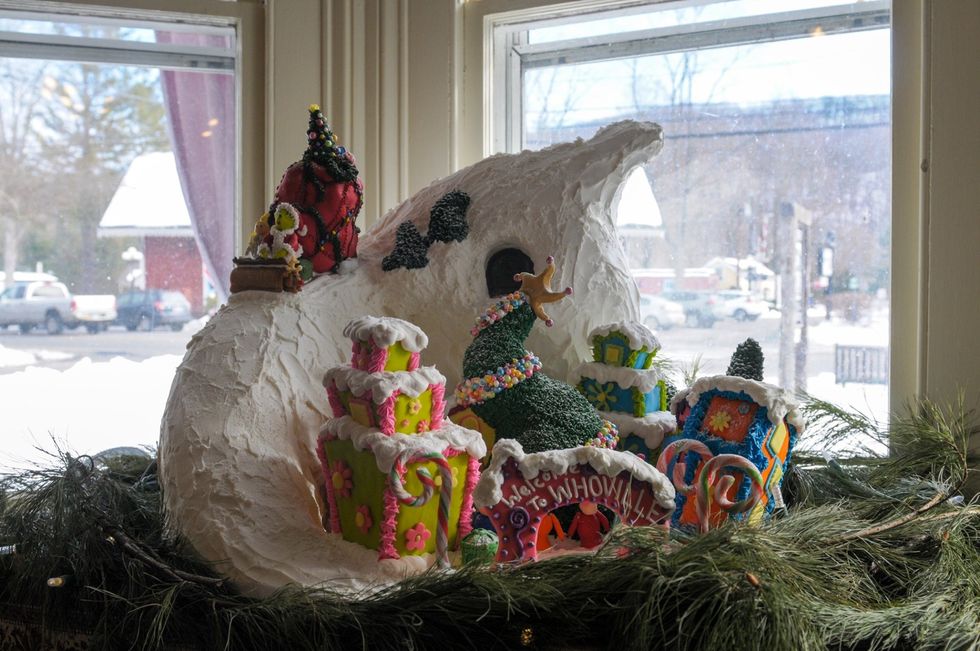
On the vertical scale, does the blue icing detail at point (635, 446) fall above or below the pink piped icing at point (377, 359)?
below

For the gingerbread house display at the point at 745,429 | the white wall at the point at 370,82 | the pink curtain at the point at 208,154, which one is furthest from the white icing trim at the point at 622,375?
the pink curtain at the point at 208,154

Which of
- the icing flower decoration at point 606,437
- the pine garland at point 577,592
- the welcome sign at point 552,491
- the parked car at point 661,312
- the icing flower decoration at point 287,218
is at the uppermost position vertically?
the icing flower decoration at point 287,218

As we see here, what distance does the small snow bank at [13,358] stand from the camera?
1970mm

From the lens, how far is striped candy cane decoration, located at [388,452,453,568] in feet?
3.40

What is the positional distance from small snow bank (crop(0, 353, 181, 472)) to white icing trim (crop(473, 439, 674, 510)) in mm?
1160

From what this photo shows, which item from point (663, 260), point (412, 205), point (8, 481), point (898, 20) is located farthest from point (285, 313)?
point (898, 20)

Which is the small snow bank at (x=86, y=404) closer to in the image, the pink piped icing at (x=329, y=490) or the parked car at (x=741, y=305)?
the pink piped icing at (x=329, y=490)

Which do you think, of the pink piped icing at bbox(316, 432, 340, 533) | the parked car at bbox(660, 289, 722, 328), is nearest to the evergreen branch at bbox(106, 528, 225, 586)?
the pink piped icing at bbox(316, 432, 340, 533)

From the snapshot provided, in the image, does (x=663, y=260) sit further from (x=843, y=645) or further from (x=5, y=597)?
(x=5, y=597)

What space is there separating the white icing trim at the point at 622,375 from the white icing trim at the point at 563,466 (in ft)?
0.86

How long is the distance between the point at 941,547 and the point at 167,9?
1.63 metres

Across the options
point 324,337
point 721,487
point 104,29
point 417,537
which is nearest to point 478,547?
point 417,537

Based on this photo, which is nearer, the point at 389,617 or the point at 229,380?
the point at 389,617

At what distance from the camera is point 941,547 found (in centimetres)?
106
